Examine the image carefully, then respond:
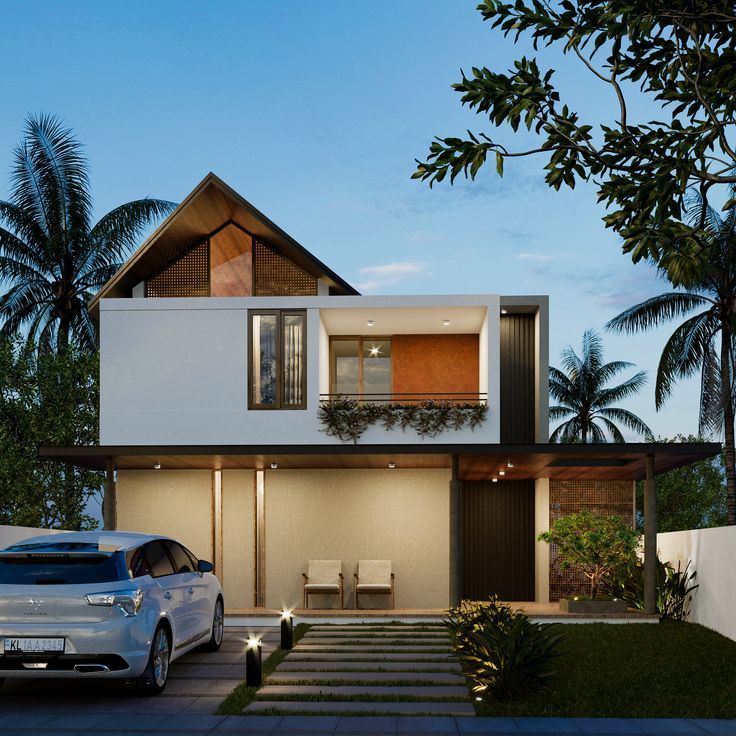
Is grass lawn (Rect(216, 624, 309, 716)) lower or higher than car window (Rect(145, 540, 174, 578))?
lower

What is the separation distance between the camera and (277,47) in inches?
878

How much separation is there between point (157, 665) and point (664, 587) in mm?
Result: 9884

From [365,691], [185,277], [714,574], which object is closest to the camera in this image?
[365,691]

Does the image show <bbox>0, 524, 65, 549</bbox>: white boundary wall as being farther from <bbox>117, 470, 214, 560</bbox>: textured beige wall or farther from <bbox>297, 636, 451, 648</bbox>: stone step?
<bbox>117, 470, 214, 560</bbox>: textured beige wall

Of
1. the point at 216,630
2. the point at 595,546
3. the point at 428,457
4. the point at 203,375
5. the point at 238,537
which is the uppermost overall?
the point at 203,375

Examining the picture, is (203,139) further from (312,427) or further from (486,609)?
(486,609)

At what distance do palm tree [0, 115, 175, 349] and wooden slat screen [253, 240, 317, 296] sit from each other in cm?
1335

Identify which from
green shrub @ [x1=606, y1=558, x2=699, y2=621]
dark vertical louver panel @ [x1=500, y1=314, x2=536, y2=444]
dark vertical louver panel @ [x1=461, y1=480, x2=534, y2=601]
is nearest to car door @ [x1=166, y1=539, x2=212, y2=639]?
green shrub @ [x1=606, y1=558, x2=699, y2=621]

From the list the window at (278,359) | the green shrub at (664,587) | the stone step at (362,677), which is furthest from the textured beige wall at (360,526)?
the stone step at (362,677)

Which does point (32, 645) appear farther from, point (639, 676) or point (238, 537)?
point (238, 537)

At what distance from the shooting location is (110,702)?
29.5ft

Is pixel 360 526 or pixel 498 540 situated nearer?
pixel 360 526

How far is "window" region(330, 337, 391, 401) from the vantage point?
1995 centimetres

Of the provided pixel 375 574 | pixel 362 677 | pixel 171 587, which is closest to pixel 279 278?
pixel 375 574
